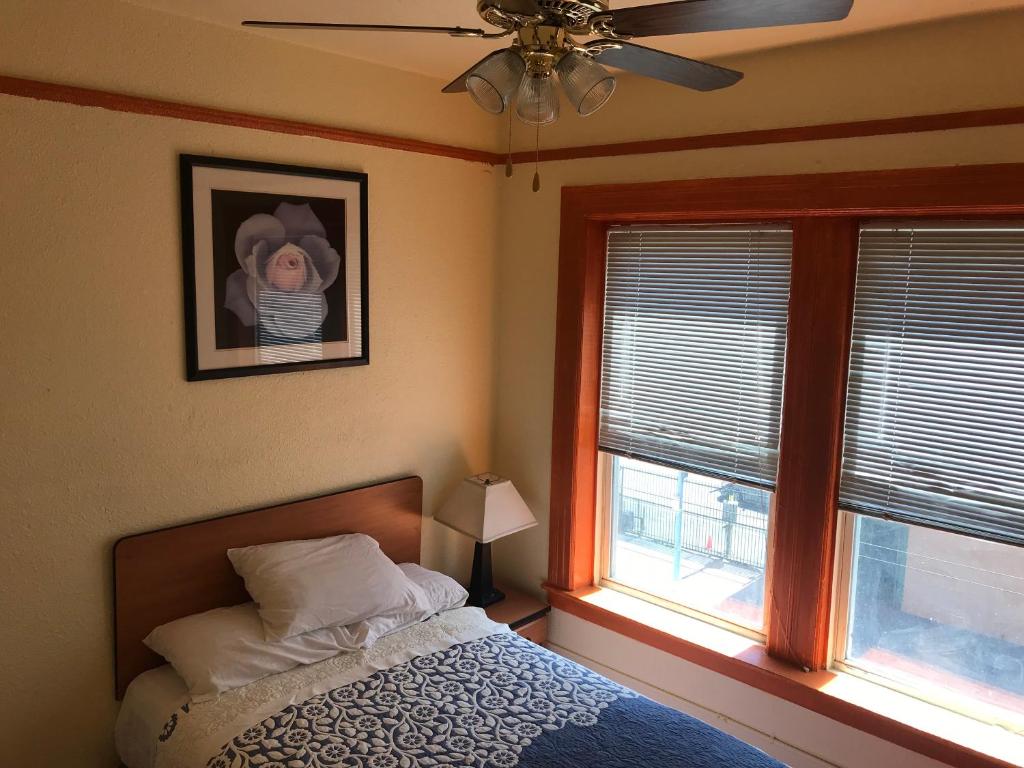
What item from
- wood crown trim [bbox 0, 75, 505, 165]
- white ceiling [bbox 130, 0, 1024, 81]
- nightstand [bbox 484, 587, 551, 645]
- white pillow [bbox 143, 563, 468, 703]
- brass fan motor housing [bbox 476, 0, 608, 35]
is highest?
white ceiling [bbox 130, 0, 1024, 81]

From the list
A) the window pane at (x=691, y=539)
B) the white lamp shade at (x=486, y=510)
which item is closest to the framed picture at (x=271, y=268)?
the white lamp shade at (x=486, y=510)

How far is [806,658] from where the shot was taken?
112 inches

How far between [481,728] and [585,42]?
1.78m

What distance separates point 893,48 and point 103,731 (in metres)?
3.26

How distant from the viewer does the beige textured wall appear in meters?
2.32

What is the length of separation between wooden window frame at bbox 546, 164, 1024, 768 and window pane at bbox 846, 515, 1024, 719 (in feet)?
0.40

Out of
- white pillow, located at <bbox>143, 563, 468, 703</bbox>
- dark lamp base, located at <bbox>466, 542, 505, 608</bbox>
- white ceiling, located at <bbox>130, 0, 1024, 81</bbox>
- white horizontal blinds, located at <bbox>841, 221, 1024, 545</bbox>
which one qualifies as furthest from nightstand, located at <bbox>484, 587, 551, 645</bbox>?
white ceiling, located at <bbox>130, 0, 1024, 81</bbox>

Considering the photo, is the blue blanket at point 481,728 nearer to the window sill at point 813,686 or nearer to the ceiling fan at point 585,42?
the window sill at point 813,686

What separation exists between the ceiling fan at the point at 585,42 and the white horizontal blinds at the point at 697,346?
1289 millimetres

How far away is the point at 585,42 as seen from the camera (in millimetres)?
1602

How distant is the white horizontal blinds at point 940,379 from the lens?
7.91 feet

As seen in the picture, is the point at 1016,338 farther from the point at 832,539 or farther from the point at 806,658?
the point at 806,658

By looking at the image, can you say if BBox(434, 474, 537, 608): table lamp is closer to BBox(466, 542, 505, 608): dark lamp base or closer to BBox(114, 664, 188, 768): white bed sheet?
BBox(466, 542, 505, 608): dark lamp base

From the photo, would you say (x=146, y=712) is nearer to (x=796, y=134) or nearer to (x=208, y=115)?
(x=208, y=115)
